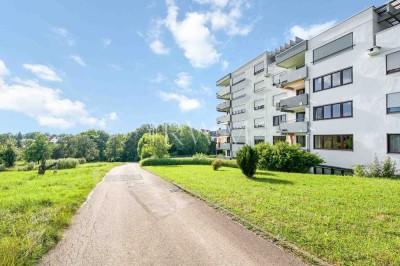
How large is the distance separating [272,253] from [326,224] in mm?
2436

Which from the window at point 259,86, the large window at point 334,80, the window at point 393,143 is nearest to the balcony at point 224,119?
the window at point 259,86

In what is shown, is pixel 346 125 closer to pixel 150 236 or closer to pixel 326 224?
pixel 326 224

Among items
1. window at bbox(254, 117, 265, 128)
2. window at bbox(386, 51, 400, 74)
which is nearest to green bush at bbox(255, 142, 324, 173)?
window at bbox(386, 51, 400, 74)

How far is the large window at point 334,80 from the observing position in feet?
63.5

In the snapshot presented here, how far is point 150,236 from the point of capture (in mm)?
6191

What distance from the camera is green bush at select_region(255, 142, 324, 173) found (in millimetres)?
19000

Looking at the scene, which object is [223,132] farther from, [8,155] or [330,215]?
[8,155]

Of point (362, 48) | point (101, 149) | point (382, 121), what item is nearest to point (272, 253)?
point (382, 121)

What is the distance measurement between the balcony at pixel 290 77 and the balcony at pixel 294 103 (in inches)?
79.3

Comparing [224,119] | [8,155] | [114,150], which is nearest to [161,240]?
[224,119]

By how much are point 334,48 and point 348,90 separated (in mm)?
4483

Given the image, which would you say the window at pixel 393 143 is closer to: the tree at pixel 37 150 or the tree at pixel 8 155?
the tree at pixel 8 155

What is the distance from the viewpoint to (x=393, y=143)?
53.1 feet

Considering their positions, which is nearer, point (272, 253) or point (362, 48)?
point (272, 253)
